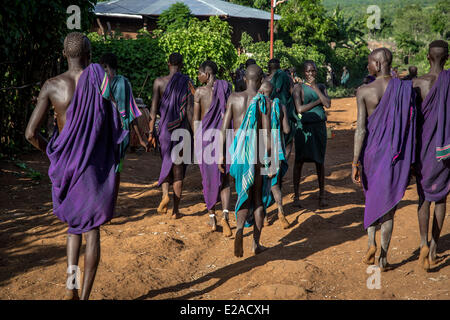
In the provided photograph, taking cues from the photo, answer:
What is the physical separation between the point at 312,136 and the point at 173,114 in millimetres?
1991

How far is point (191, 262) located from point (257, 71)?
6.95 ft

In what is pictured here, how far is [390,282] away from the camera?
464 cm

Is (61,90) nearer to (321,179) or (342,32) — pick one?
(321,179)

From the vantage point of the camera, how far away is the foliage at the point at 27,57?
8.60 metres

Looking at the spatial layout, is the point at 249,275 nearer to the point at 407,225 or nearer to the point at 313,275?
the point at 313,275

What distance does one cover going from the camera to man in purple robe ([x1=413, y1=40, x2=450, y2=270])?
477 centimetres

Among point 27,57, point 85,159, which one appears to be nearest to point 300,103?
point 85,159

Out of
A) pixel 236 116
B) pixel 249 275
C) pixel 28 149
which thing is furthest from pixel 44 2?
pixel 249 275

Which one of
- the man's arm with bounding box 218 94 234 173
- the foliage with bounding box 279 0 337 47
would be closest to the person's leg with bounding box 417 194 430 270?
the man's arm with bounding box 218 94 234 173

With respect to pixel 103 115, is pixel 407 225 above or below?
below

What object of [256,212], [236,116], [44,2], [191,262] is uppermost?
[44,2]

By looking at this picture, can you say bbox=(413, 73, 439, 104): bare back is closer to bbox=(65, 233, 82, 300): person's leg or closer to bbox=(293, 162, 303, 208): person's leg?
bbox=(293, 162, 303, 208): person's leg

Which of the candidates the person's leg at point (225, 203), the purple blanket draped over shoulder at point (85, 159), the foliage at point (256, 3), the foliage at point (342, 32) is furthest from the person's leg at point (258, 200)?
the foliage at point (256, 3)

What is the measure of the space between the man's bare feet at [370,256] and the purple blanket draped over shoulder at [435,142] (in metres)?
0.71
